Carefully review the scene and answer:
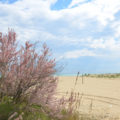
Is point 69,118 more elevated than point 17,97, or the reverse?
point 17,97

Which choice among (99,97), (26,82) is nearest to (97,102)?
(99,97)

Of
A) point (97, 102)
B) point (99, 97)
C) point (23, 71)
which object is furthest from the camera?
point (99, 97)

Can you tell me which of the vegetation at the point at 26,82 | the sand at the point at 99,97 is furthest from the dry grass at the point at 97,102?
the vegetation at the point at 26,82

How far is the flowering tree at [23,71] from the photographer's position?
4164mm

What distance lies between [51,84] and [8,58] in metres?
1.12

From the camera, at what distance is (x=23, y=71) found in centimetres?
422

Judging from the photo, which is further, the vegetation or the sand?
the sand

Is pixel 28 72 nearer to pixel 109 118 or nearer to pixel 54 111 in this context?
pixel 54 111

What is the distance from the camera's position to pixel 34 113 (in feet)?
13.3

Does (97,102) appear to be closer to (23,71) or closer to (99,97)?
(99,97)

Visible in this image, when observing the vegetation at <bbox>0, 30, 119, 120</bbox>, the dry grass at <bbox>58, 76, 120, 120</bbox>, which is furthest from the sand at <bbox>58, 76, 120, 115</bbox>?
the vegetation at <bbox>0, 30, 119, 120</bbox>

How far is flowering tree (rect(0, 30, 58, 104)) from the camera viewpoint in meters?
4.16

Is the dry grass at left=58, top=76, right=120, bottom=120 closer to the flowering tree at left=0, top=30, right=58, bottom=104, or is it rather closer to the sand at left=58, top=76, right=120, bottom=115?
the sand at left=58, top=76, right=120, bottom=115

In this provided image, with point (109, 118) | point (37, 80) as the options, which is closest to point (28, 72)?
point (37, 80)
